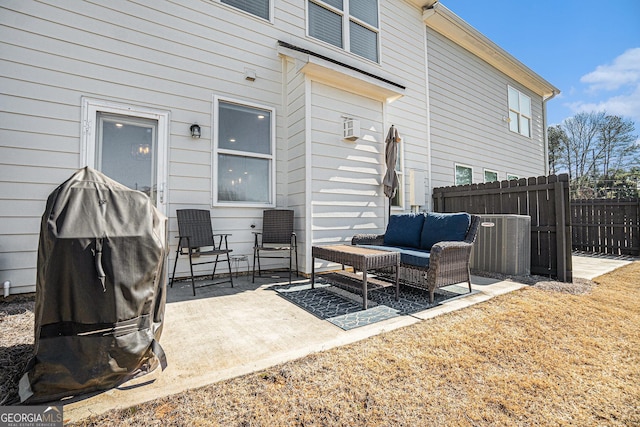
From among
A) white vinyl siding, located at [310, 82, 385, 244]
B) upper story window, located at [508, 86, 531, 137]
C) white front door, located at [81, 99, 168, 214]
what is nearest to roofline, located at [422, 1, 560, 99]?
upper story window, located at [508, 86, 531, 137]

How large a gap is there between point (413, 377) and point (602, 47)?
24154 mm

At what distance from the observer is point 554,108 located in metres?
25.4

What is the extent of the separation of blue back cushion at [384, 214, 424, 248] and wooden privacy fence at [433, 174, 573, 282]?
82.8 inches

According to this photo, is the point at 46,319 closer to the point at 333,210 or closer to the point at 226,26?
the point at 333,210

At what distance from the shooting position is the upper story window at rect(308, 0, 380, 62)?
5270 mm

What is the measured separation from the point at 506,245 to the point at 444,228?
1.60 meters

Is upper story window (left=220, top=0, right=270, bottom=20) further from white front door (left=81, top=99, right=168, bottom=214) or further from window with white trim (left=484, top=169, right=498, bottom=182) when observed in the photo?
window with white trim (left=484, top=169, right=498, bottom=182)

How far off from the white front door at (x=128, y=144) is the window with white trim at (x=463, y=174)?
22.7 feet

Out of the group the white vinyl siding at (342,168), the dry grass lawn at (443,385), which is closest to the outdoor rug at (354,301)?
the dry grass lawn at (443,385)

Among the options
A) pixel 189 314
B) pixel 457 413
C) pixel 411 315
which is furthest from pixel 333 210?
pixel 457 413

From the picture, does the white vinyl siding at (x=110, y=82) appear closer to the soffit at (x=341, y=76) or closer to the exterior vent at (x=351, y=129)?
the soffit at (x=341, y=76)

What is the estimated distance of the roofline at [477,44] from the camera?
6.90 meters

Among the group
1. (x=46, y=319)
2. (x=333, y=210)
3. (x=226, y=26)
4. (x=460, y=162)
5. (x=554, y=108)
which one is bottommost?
(x=46, y=319)

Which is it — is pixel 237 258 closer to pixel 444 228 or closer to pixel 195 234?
pixel 195 234
